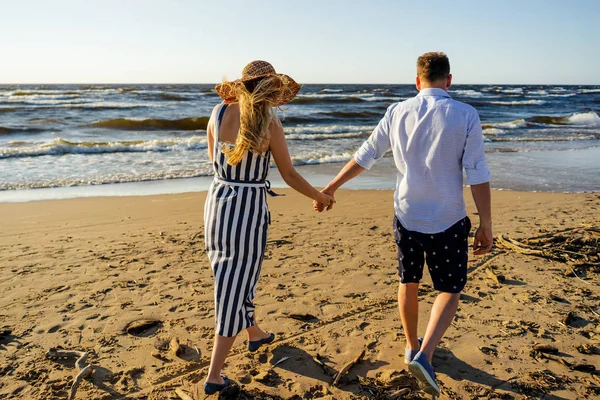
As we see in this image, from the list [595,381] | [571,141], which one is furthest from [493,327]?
[571,141]

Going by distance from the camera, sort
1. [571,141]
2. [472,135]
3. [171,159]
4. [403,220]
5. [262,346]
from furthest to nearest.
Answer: [571,141] < [171,159] < [262,346] < [403,220] < [472,135]

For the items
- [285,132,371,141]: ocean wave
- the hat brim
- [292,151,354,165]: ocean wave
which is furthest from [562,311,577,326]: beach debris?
[285,132,371,141]: ocean wave

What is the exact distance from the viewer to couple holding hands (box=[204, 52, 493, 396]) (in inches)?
101

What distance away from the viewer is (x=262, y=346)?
3.48m

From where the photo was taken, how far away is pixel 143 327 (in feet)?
12.2

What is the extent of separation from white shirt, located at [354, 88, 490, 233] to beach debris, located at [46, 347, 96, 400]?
84.8 inches

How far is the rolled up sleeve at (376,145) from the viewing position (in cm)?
283

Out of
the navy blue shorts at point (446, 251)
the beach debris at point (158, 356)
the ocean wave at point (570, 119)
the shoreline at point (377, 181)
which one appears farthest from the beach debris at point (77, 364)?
the ocean wave at point (570, 119)

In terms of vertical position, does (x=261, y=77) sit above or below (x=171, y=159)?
above

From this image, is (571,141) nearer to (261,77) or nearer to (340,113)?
(340,113)

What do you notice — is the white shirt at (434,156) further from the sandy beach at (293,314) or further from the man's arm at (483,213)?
the sandy beach at (293,314)

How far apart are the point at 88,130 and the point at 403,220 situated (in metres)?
20.0

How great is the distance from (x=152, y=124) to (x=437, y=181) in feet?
72.6

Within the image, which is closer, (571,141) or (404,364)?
(404,364)
